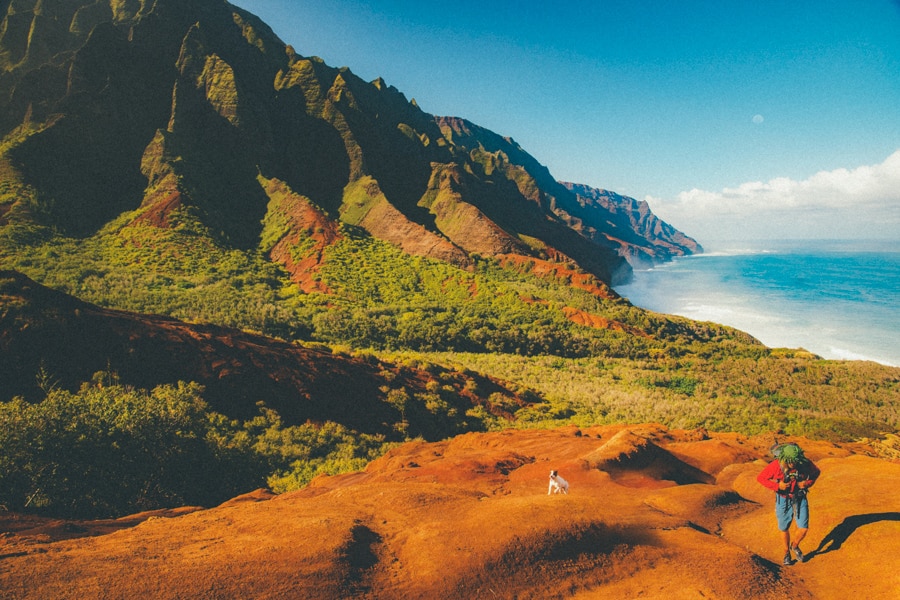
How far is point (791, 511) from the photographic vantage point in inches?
225

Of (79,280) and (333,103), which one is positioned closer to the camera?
(79,280)

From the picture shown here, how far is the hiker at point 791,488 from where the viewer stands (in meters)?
5.57

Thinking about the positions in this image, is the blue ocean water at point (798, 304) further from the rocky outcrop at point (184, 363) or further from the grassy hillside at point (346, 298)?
the rocky outcrop at point (184, 363)

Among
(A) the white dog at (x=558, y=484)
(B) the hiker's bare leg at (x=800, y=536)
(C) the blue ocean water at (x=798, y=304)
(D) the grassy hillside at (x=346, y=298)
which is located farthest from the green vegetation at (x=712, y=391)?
(C) the blue ocean water at (x=798, y=304)

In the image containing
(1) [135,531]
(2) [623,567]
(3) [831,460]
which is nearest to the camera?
(2) [623,567]

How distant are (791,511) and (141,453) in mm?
13739

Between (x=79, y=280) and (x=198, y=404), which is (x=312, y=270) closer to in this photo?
(x=79, y=280)

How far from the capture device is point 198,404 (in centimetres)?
1434

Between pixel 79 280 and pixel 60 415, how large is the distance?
34.7 m

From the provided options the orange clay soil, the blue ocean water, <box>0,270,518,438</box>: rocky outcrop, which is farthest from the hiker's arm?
the blue ocean water

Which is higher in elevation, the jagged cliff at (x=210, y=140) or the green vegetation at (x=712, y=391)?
the jagged cliff at (x=210, y=140)

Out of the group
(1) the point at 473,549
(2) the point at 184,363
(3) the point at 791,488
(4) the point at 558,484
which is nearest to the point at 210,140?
(2) the point at 184,363

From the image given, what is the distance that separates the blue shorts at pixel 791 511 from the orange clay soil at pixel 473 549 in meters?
0.47

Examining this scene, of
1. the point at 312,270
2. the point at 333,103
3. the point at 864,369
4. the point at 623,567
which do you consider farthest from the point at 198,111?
the point at 864,369
